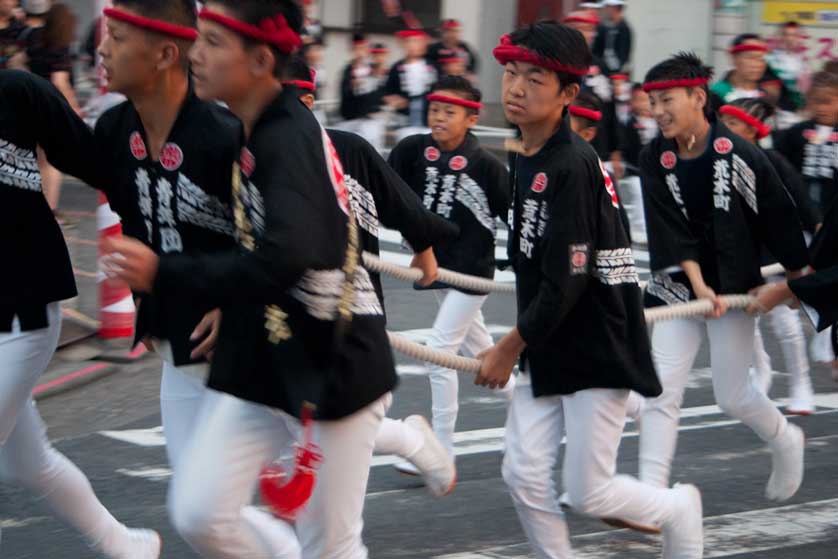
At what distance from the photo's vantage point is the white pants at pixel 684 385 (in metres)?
5.71

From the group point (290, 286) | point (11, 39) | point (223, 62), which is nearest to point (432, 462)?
point (290, 286)

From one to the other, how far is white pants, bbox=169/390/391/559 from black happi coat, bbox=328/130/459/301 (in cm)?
109

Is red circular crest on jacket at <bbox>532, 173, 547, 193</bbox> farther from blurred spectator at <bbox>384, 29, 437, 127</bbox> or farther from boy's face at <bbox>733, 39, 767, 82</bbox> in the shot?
blurred spectator at <bbox>384, 29, 437, 127</bbox>

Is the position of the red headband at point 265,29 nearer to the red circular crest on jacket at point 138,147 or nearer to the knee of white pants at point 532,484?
the red circular crest on jacket at point 138,147

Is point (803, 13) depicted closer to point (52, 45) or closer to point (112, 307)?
point (52, 45)

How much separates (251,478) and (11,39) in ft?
29.1

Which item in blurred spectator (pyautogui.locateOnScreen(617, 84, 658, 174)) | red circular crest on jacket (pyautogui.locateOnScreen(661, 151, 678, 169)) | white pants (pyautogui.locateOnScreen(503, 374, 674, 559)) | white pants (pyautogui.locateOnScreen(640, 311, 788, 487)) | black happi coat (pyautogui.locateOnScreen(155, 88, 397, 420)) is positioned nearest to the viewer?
black happi coat (pyautogui.locateOnScreen(155, 88, 397, 420))

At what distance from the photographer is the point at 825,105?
789cm

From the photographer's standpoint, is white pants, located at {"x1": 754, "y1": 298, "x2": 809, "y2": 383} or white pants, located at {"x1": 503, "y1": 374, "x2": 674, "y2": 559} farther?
white pants, located at {"x1": 754, "y1": 298, "x2": 809, "y2": 383}

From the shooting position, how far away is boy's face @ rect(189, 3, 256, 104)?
3.51 metres

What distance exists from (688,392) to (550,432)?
12.7 ft

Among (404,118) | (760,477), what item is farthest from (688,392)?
(404,118)

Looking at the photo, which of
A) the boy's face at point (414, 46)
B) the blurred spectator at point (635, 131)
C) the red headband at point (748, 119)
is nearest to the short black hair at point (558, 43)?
the red headband at point (748, 119)

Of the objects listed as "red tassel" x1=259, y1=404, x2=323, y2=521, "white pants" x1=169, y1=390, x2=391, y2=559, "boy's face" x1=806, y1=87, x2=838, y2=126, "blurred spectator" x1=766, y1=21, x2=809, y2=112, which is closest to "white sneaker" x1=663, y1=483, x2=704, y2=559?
"white pants" x1=169, y1=390, x2=391, y2=559
